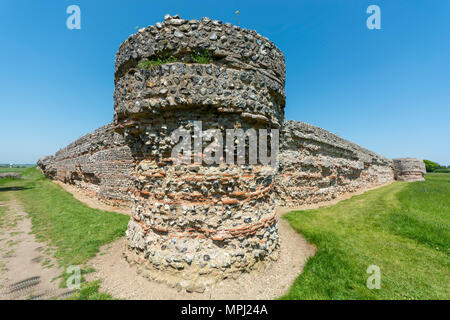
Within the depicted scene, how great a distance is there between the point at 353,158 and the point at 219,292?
1503cm

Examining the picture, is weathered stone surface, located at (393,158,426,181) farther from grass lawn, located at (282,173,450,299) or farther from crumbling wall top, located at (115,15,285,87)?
crumbling wall top, located at (115,15,285,87)

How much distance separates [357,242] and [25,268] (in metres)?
9.15

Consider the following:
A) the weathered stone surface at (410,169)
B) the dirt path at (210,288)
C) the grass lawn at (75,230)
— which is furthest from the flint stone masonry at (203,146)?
the weathered stone surface at (410,169)

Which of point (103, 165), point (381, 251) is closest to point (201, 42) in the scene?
point (381, 251)

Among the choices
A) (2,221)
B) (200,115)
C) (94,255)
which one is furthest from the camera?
(2,221)

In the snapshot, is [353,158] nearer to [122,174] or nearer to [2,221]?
[122,174]

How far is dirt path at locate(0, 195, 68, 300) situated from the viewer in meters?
3.81

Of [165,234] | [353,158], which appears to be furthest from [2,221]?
[353,158]

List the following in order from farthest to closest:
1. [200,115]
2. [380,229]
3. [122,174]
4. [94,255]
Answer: [122,174], [380,229], [94,255], [200,115]

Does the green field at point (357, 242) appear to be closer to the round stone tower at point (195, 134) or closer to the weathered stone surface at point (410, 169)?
the round stone tower at point (195, 134)

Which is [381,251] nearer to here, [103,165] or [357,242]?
[357,242]

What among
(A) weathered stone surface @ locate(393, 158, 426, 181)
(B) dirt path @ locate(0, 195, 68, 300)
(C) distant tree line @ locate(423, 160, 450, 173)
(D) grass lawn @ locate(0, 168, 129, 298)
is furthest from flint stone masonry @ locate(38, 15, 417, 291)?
(C) distant tree line @ locate(423, 160, 450, 173)
